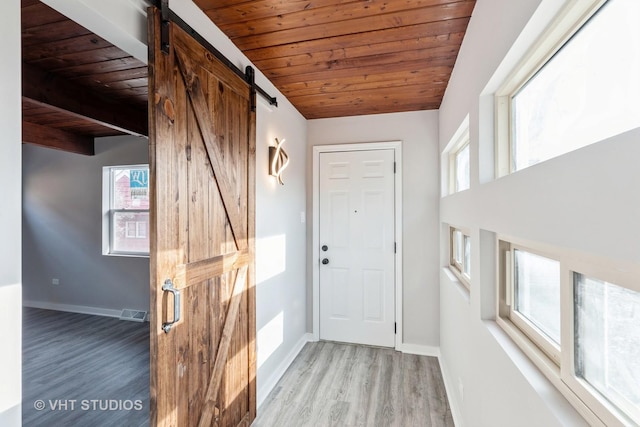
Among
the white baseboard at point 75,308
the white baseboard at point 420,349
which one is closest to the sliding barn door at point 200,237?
the white baseboard at point 420,349

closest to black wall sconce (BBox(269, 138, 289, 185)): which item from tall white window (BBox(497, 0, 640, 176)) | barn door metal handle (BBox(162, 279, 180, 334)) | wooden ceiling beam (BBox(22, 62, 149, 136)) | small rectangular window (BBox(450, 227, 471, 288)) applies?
barn door metal handle (BBox(162, 279, 180, 334))

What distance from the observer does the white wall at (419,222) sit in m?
3.09

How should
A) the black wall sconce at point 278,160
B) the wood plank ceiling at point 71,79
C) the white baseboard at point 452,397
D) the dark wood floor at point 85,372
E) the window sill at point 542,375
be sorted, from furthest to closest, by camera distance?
1. the black wall sconce at point 278,160
2. the dark wood floor at point 85,372
3. the white baseboard at point 452,397
4. the wood plank ceiling at point 71,79
5. the window sill at point 542,375

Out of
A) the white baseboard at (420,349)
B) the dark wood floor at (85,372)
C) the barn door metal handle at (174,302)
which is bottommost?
the dark wood floor at (85,372)

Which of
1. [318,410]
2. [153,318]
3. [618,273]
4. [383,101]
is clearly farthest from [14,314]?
[383,101]

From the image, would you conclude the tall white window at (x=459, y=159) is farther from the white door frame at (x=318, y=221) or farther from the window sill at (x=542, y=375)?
the window sill at (x=542, y=375)

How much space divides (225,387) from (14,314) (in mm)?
1212

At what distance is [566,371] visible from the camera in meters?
0.87

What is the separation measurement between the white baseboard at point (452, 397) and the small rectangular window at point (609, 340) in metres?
1.42

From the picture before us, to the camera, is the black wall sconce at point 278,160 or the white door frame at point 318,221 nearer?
the black wall sconce at point 278,160

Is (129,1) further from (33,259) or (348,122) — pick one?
(33,259)

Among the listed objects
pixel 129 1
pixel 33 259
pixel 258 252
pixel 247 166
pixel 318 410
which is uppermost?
pixel 129 1

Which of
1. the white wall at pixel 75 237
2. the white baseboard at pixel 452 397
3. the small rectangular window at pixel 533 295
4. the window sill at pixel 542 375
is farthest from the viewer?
the white wall at pixel 75 237

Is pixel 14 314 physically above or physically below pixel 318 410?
above
